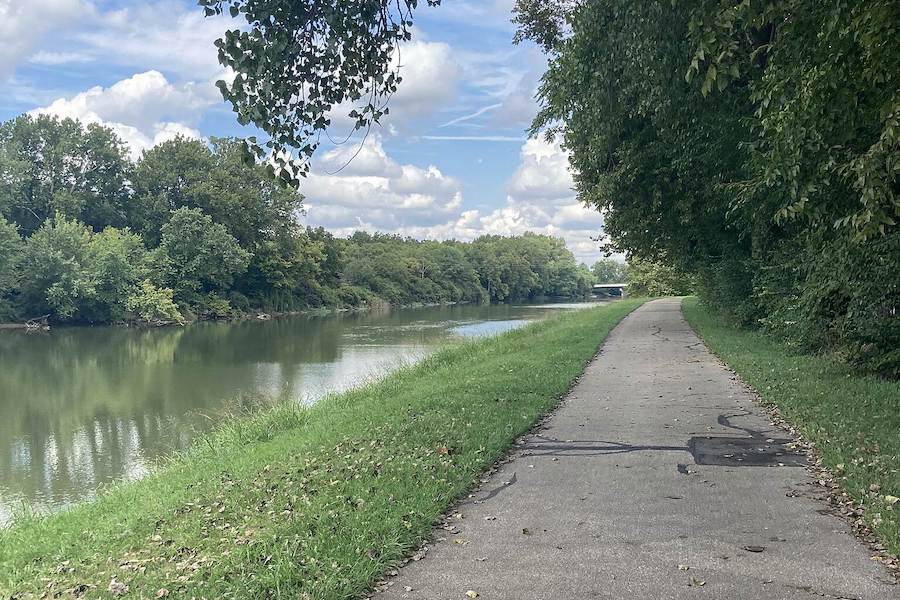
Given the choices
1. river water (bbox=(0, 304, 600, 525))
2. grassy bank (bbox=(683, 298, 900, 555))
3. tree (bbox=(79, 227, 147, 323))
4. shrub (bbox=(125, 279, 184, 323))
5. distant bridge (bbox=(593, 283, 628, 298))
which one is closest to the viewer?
grassy bank (bbox=(683, 298, 900, 555))

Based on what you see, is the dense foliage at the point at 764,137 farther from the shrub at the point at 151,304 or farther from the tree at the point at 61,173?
the tree at the point at 61,173

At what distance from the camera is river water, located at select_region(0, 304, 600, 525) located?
12.6 m

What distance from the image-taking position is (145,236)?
68938 millimetres

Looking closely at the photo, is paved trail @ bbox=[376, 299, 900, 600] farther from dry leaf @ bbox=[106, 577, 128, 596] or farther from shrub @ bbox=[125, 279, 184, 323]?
shrub @ bbox=[125, 279, 184, 323]

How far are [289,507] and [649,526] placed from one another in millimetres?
2696

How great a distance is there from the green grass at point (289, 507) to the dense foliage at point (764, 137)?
3787 millimetres

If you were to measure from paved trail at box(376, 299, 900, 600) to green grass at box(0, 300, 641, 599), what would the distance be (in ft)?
A: 1.21

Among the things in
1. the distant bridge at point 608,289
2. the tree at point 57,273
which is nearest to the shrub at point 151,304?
the tree at point 57,273

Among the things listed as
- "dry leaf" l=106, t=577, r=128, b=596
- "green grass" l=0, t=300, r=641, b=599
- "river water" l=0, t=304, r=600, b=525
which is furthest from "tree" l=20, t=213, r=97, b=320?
"dry leaf" l=106, t=577, r=128, b=596

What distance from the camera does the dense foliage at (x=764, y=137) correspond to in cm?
544

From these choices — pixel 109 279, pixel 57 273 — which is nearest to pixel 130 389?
pixel 57 273

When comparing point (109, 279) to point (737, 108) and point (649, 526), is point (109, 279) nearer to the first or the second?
point (737, 108)

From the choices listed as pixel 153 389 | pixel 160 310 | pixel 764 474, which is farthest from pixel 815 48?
pixel 160 310

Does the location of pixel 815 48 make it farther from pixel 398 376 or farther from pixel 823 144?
pixel 398 376
